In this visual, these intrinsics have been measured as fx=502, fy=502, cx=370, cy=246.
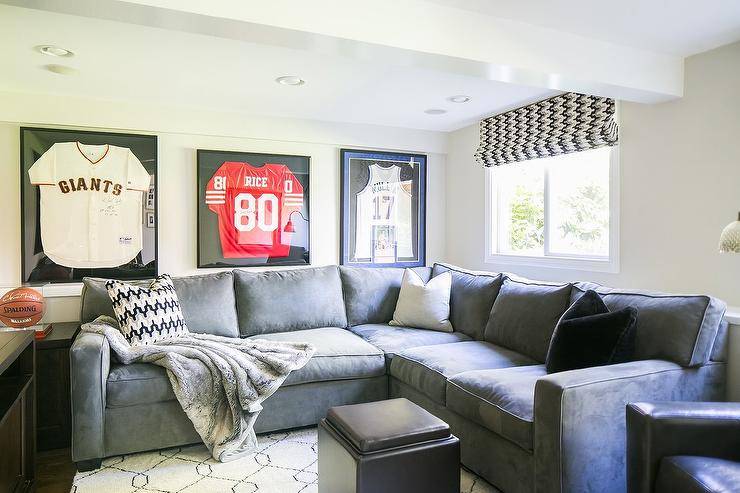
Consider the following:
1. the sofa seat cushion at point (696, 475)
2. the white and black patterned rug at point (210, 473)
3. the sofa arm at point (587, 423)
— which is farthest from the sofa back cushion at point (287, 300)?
the sofa seat cushion at point (696, 475)

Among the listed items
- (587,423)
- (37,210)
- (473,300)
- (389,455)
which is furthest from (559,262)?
(37,210)

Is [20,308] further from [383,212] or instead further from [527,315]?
[527,315]

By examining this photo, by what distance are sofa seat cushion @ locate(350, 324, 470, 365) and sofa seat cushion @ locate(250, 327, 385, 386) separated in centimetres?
8

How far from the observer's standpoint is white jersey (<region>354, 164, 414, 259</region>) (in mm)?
4605

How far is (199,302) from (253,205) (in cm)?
100

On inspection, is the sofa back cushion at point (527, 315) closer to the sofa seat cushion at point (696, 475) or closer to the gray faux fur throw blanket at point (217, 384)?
the sofa seat cushion at point (696, 475)

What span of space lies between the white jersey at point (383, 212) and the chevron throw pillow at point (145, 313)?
179 centimetres

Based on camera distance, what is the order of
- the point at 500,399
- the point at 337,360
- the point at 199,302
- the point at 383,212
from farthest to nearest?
the point at 383,212 → the point at 199,302 → the point at 337,360 → the point at 500,399

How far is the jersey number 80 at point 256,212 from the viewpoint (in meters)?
4.11

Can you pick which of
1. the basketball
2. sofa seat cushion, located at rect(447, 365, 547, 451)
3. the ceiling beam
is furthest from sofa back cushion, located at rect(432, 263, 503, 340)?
the basketball

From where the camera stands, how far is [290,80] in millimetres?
3258

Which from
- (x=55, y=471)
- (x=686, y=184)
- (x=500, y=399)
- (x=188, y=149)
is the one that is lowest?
(x=55, y=471)

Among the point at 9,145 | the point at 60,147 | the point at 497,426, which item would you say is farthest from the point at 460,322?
the point at 9,145

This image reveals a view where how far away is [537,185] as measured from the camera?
4016 millimetres
